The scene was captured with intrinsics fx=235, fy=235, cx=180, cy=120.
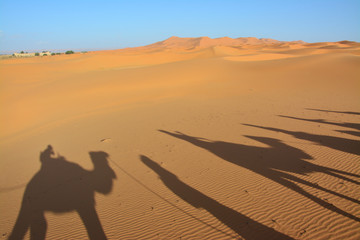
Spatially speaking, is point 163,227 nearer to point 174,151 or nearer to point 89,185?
point 89,185

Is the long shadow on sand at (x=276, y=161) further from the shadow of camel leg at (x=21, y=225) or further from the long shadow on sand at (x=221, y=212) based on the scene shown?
the shadow of camel leg at (x=21, y=225)

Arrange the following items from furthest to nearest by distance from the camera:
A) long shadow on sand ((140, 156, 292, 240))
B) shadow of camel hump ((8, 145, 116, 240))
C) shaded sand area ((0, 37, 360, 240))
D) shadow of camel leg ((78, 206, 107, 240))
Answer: shadow of camel hump ((8, 145, 116, 240)) → shaded sand area ((0, 37, 360, 240)) → shadow of camel leg ((78, 206, 107, 240)) → long shadow on sand ((140, 156, 292, 240))

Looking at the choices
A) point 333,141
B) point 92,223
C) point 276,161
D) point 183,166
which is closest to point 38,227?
point 92,223

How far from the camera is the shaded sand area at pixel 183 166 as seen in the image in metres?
4.46

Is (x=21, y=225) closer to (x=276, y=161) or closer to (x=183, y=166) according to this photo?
(x=183, y=166)

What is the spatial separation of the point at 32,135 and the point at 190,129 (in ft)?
23.3

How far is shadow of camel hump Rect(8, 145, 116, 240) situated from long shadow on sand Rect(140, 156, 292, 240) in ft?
5.25

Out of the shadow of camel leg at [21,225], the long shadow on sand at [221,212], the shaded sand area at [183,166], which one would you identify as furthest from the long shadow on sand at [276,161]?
the shadow of camel leg at [21,225]

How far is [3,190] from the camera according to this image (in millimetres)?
6199

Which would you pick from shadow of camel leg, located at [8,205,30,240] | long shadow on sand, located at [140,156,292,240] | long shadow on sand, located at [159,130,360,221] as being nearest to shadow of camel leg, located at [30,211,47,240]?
shadow of camel leg, located at [8,205,30,240]

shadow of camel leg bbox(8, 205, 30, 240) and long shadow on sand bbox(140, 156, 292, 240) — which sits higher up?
long shadow on sand bbox(140, 156, 292, 240)

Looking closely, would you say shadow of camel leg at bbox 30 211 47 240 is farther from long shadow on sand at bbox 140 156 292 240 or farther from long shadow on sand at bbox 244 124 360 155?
long shadow on sand at bbox 244 124 360 155

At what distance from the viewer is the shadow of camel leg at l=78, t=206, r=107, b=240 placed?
4332 mm

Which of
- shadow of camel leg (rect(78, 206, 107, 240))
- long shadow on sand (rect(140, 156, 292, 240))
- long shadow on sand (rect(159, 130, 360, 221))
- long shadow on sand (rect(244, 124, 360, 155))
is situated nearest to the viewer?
long shadow on sand (rect(140, 156, 292, 240))
